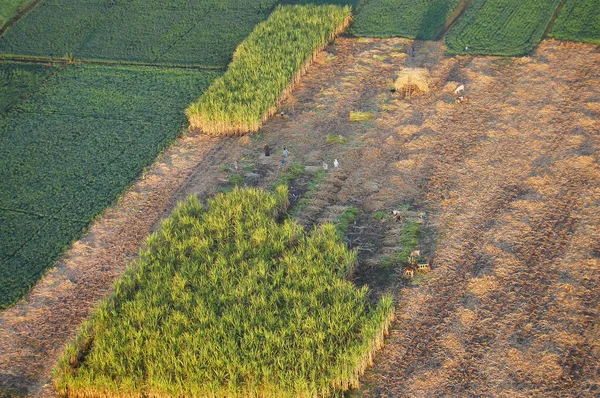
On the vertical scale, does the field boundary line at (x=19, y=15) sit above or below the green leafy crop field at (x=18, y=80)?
below

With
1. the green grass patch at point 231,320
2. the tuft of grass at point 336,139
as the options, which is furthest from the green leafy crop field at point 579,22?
the green grass patch at point 231,320

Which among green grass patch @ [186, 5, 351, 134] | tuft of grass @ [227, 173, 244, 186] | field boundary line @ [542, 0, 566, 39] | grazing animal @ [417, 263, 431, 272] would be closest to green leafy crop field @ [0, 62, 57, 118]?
green grass patch @ [186, 5, 351, 134]

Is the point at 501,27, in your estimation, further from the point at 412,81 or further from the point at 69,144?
the point at 69,144

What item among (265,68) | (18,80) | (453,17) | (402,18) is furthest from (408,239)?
(18,80)

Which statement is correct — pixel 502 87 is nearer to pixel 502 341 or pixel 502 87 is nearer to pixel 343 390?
pixel 502 341

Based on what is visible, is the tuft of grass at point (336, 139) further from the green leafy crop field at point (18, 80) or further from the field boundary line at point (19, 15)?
the field boundary line at point (19, 15)

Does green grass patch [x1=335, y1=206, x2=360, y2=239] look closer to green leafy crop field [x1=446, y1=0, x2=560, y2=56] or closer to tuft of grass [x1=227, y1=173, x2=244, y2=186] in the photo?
tuft of grass [x1=227, y1=173, x2=244, y2=186]
